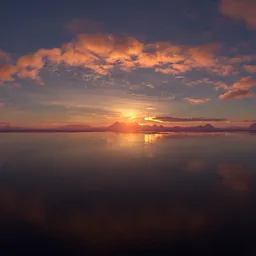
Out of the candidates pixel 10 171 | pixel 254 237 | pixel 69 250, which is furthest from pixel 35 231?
pixel 10 171

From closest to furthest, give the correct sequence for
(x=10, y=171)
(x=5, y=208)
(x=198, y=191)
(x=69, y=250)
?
(x=69, y=250)
(x=5, y=208)
(x=198, y=191)
(x=10, y=171)

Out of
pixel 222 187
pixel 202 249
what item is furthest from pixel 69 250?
pixel 222 187

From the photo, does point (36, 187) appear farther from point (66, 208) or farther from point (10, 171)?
point (10, 171)

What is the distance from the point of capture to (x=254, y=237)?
2473cm

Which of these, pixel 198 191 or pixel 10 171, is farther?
pixel 10 171

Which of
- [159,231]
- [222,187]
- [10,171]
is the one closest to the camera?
[159,231]

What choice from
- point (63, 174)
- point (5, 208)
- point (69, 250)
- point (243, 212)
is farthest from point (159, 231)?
point (63, 174)

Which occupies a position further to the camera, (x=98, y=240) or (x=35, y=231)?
(x=35, y=231)

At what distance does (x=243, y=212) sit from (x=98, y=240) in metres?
20.1

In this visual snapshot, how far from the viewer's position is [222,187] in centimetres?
4375

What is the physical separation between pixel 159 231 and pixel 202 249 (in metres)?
4.97

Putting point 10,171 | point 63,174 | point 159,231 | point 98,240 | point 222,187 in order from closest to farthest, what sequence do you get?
point 98,240 < point 159,231 < point 222,187 < point 63,174 < point 10,171

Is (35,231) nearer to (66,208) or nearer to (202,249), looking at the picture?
(66,208)

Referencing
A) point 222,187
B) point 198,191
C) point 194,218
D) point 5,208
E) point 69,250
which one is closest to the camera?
point 69,250
